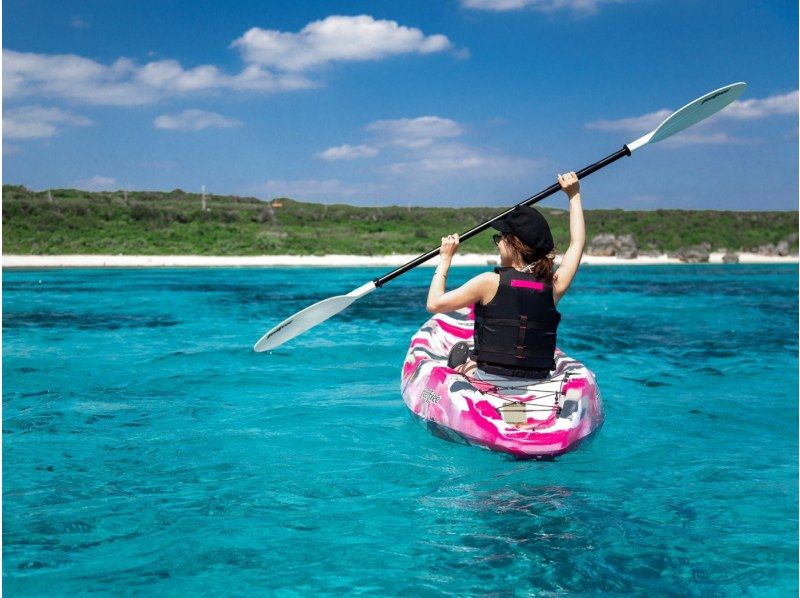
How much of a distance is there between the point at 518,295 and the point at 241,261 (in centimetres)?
2864

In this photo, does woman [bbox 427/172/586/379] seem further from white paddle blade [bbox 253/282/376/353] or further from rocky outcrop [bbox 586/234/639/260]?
rocky outcrop [bbox 586/234/639/260]

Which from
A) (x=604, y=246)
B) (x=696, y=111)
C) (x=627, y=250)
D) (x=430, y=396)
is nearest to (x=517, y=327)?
(x=430, y=396)

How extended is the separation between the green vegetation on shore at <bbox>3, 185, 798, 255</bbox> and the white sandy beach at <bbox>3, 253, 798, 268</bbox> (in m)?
1.64

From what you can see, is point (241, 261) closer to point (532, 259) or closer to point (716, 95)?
point (716, 95)

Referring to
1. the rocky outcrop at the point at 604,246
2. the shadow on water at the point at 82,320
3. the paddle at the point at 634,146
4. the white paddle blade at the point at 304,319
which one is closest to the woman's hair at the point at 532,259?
the paddle at the point at 634,146

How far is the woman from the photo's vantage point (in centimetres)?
447

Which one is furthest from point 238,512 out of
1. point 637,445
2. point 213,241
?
point 213,241

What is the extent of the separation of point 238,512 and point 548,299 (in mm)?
2270

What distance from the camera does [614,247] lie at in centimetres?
3806

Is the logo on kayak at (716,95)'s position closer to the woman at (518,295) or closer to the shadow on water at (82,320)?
the woman at (518,295)

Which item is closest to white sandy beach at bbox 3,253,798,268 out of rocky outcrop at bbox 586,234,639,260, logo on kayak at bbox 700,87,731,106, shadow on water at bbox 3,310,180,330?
rocky outcrop at bbox 586,234,639,260

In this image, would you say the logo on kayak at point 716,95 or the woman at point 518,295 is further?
the logo on kayak at point 716,95

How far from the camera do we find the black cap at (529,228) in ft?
14.4

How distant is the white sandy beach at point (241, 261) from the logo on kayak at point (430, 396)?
24970mm
